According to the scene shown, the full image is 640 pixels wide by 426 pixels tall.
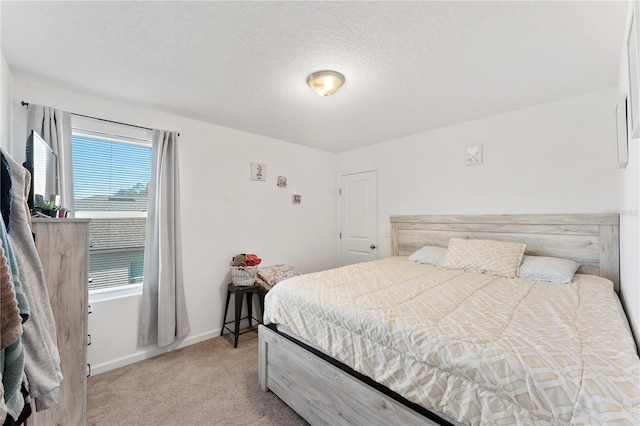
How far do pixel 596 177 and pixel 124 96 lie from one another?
13.5ft

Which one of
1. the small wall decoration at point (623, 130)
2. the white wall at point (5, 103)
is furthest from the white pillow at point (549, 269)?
the white wall at point (5, 103)

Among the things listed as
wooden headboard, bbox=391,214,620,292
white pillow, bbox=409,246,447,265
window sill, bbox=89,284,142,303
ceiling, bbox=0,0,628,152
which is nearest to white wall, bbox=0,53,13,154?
ceiling, bbox=0,0,628,152

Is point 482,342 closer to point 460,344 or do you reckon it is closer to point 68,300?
point 460,344

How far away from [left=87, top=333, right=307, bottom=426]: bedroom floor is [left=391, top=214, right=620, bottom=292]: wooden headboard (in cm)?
237

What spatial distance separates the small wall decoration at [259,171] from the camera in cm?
344

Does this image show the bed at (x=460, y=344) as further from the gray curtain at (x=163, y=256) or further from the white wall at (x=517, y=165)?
the gray curtain at (x=163, y=256)

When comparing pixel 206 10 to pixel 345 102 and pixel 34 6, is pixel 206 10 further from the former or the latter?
pixel 345 102

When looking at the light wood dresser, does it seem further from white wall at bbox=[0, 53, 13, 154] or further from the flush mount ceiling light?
the flush mount ceiling light

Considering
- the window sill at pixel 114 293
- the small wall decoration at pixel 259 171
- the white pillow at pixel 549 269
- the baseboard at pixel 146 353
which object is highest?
the small wall decoration at pixel 259 171

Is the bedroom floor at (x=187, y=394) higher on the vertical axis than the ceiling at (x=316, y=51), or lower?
lower

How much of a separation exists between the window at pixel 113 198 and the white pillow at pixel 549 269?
3.45 metres

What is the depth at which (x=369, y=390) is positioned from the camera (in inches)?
55.1

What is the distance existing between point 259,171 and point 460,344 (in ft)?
9.53

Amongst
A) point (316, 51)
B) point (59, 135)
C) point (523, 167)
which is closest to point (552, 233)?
point (523, 167)
